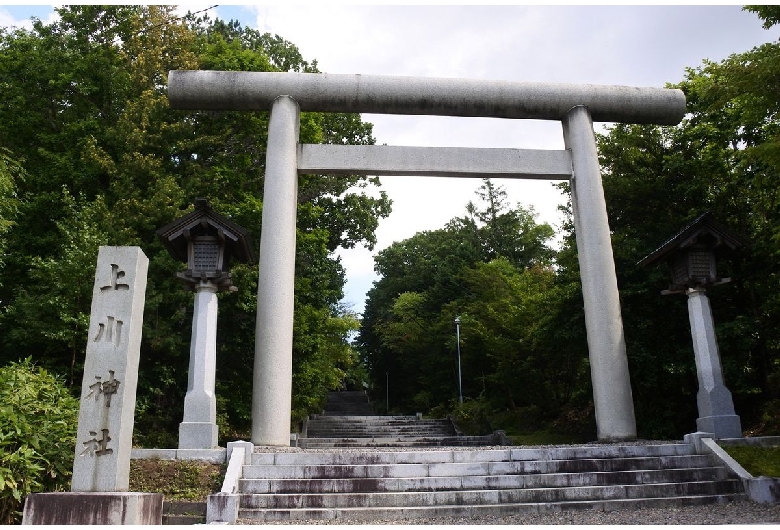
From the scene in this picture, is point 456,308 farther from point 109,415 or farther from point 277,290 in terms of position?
point 109,415

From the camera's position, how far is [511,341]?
60.4 feet

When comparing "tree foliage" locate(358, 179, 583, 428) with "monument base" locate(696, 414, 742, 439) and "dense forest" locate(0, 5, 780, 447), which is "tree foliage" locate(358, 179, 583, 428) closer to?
"dense forest" locate(0, 5, 780, 447)

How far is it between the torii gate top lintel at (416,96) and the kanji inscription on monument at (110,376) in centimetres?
542

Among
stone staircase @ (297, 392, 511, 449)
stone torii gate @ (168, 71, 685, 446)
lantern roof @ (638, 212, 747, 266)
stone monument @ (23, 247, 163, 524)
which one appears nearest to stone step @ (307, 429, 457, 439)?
stone staircase @ (297, 392, 511, 449)

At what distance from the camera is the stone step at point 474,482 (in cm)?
687

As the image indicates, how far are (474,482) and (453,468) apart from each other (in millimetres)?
356

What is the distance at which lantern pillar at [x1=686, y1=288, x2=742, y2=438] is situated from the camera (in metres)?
8.58

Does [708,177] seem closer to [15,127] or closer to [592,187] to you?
[592,187]

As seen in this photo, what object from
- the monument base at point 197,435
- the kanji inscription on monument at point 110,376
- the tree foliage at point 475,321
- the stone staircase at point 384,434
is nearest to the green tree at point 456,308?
the tree foliage at point 475,321

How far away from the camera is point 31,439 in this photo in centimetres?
650

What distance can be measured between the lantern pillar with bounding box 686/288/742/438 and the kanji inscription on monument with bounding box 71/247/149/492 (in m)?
7.93

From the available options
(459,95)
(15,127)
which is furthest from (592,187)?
(15,127)

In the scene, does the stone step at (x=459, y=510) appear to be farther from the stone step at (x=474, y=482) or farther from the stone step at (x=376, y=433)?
the stone step at (x=376, y=433)

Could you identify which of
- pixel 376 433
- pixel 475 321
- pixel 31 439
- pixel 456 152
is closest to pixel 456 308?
pixel 475 321
